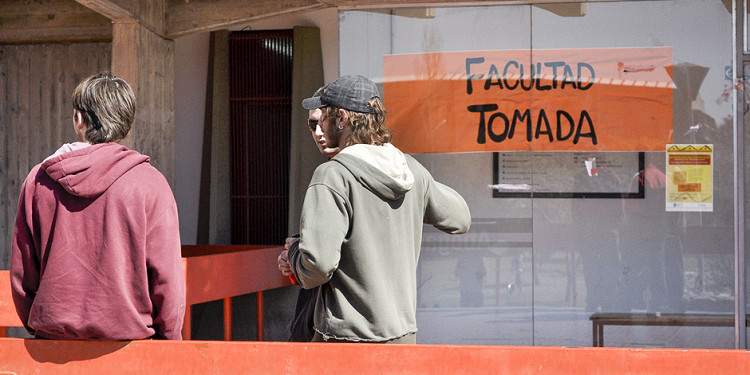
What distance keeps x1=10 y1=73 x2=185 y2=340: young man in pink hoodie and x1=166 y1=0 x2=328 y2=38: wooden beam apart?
3.95 metres

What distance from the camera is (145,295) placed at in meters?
2.27

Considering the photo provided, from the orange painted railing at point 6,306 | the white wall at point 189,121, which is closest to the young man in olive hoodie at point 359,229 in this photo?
the orange painted railing at point 6,306

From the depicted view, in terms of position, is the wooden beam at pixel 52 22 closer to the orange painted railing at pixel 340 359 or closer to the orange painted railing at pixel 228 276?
the orange painted railing at pixel 228 276

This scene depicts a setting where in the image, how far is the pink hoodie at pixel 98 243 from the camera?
2.24 metres

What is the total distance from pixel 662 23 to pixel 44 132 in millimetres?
5209

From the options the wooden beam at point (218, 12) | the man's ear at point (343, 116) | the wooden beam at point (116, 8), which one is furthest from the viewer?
the wooden beam at point (218, 12)

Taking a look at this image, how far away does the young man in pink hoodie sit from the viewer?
88.1 inches

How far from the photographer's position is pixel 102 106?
7.66 ft

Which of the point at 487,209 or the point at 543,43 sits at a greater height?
the point at 543,43

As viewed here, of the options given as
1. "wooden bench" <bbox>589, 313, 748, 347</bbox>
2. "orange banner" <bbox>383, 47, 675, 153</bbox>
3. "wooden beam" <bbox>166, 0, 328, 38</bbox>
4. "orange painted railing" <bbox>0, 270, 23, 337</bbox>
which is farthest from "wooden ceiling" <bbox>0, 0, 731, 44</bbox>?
"wooden bench" <bbox>589, 313, 748, 347</bbox>

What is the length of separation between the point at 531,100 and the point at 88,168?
14.0 ft

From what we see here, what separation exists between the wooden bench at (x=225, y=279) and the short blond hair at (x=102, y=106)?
244cm

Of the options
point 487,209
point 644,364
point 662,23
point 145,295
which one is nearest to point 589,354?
point 644,364

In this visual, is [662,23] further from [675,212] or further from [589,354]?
[589,354]
